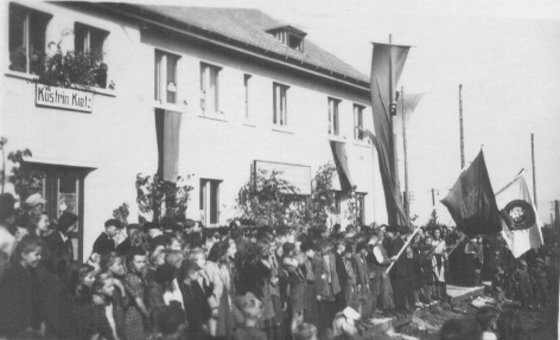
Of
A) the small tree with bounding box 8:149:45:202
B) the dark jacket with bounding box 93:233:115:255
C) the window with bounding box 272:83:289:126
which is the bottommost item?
the dark jacket with bounding box 93:233:115:255

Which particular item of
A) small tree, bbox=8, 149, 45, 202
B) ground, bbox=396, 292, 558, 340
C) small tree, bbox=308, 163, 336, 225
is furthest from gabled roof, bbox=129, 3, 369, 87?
ground, bbox=396, 292, 558, 340

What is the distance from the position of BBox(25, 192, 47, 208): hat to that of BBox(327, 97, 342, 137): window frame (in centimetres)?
328

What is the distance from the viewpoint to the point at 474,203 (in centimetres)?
640

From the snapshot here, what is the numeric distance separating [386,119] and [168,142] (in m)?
2.51

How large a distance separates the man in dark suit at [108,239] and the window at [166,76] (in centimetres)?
125

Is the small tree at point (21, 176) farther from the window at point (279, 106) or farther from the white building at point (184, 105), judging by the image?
the window at point (279, 106)

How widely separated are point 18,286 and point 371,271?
4152mm

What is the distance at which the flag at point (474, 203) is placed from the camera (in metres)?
6.23

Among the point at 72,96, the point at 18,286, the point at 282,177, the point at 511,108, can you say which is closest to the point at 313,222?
the point at 282,177

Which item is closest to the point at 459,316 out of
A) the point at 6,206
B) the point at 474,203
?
the point at 474,203

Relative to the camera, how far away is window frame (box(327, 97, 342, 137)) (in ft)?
21.4

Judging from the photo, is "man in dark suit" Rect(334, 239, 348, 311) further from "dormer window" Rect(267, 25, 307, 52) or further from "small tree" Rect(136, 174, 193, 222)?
"dormer window" Rect(267, 25, 307, 52)

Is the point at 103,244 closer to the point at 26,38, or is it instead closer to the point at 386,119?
the point at 26,38

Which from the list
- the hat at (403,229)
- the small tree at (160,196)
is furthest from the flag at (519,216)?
the small tree at (160,196)
